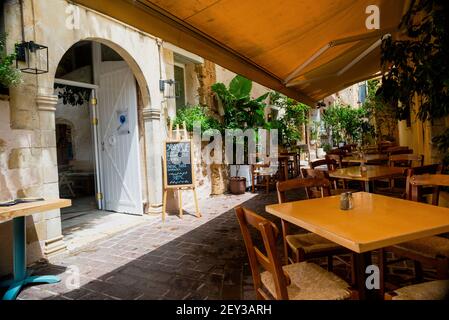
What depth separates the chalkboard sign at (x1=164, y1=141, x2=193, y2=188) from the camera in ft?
17.9

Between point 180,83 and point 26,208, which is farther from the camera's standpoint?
point 180,83

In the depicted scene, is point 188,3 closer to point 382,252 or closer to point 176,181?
point 382,252

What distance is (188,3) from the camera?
2205 mm

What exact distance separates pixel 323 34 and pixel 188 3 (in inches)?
79.0

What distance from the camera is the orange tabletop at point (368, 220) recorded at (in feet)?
4.62

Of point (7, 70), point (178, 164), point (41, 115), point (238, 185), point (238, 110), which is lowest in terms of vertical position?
point (238, 185)

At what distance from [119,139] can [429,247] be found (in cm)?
523

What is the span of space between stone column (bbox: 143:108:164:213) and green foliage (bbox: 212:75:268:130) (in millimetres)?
2341

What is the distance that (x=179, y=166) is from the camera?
18.1 feet

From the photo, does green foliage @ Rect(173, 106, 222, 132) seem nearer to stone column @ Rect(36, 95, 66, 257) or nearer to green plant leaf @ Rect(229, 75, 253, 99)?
green plant leaf @ Rect(229, 75, 253, 99)

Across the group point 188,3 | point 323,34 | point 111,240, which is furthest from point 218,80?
point 188,3

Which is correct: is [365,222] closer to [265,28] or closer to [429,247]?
[429,247]

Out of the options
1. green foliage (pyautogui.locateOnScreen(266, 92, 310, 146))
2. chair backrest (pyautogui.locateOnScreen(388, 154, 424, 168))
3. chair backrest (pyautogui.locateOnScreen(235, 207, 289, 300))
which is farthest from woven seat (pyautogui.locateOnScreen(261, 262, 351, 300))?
green foliage (pyautogui.locateOnScreen(266, 92, 310, 146))

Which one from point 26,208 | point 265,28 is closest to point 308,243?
point 265,28
